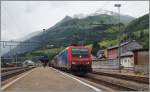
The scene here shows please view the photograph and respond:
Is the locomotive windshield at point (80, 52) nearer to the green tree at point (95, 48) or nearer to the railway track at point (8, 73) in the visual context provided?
the railway track at point (8, 73)

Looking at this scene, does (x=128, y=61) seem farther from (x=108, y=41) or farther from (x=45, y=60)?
(x=108, y=41)

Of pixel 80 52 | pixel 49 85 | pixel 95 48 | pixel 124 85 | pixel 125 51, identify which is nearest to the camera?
pixel 49 85

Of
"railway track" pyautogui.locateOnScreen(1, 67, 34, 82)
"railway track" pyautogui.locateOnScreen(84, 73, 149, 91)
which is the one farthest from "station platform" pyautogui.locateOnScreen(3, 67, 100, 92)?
"railway track" pyautogui.locateOnScreen(1, 67, 34, 82)

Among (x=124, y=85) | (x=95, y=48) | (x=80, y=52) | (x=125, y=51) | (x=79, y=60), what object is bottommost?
(x=124, y=85)

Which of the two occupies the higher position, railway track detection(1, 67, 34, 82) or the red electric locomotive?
the red electric locomotive

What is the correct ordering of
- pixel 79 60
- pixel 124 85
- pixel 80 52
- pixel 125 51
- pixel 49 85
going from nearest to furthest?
pixel 49 85
pixel 124 85
pixel 79 60
pixel 80 52
pixel 125 51

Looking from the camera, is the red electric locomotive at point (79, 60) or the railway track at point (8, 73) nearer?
the railway track at point (8, 73)

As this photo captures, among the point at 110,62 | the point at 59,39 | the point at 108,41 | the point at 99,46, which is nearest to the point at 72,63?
the point at 110,62

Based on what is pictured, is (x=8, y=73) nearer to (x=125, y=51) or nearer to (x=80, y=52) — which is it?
(x=80, y=52)

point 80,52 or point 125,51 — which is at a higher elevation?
point 125,51

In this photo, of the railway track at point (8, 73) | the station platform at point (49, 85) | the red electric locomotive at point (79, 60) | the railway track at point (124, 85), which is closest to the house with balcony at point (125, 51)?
the railway track at point (8, 73)

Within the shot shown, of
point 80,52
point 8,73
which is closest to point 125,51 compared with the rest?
point 8,73

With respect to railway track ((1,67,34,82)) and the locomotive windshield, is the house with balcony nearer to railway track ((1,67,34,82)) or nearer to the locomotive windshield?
railway track ((1,67,34,82))

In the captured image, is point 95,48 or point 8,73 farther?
point 95,48
